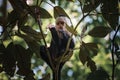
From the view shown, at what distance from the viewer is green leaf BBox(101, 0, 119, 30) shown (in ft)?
4.03

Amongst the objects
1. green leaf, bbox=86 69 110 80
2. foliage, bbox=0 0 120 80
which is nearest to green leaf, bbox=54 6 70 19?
foliage, bbox=0 0 120 80

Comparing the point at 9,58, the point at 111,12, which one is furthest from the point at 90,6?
the point at 9,58

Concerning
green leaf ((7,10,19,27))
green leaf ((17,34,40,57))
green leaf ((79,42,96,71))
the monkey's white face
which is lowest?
green leaf ((79,42,96,71))

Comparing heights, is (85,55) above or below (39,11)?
below

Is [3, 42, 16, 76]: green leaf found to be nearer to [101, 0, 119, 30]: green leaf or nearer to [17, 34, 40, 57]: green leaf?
[17, 34, 40, 57]: green leaf

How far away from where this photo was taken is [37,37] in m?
1.25

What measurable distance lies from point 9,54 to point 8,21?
110 millimetres

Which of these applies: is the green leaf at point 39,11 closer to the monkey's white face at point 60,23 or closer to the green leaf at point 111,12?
the monkey's white face at point 60,23

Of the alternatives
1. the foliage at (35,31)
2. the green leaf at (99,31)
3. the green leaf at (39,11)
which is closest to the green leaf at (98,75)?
the foliage at (35,31)

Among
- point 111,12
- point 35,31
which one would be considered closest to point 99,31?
point 111,12

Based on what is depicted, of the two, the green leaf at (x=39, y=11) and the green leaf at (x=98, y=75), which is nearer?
the green leaf at (x=39, y=11)

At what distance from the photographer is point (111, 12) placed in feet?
4.12

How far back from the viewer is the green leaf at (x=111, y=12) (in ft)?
4.03

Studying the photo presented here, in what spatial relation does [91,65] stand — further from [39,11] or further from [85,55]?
[39,11]
